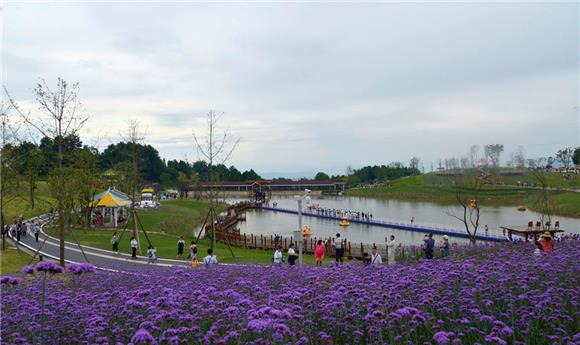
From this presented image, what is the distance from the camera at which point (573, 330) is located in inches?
278

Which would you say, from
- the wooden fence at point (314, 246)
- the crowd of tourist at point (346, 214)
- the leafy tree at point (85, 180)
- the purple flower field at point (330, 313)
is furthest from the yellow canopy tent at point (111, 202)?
the purple flower field at point (330, 313)

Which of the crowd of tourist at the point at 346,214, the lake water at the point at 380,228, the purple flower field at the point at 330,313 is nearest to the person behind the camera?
the purple flower field at the point at 330,313

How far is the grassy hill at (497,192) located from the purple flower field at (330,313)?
57.5 m

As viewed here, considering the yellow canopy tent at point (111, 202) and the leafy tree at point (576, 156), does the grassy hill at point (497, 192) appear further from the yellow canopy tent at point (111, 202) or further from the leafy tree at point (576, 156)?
the yellow canopy tent at point (111, 202)

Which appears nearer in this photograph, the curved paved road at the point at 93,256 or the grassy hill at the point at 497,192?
the curved paved road at the point at 93,256

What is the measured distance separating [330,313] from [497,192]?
90541 mm

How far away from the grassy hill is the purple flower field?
5750cm

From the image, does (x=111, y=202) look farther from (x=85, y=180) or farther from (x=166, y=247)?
(x=166, y=247)

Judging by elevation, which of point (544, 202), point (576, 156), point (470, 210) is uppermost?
point (576, 156)

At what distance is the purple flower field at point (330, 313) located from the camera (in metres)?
6.21

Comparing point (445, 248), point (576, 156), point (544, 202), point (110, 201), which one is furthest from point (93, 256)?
point (576, 156)

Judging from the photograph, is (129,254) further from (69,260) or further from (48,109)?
(48,109)

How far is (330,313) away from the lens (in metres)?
7.75

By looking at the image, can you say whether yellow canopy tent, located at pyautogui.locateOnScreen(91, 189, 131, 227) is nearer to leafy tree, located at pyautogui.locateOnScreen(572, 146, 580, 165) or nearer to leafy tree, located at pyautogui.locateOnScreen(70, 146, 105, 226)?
leafy tree, located at pyautogui.locateOnScreen(70, 146, 105, 226)
